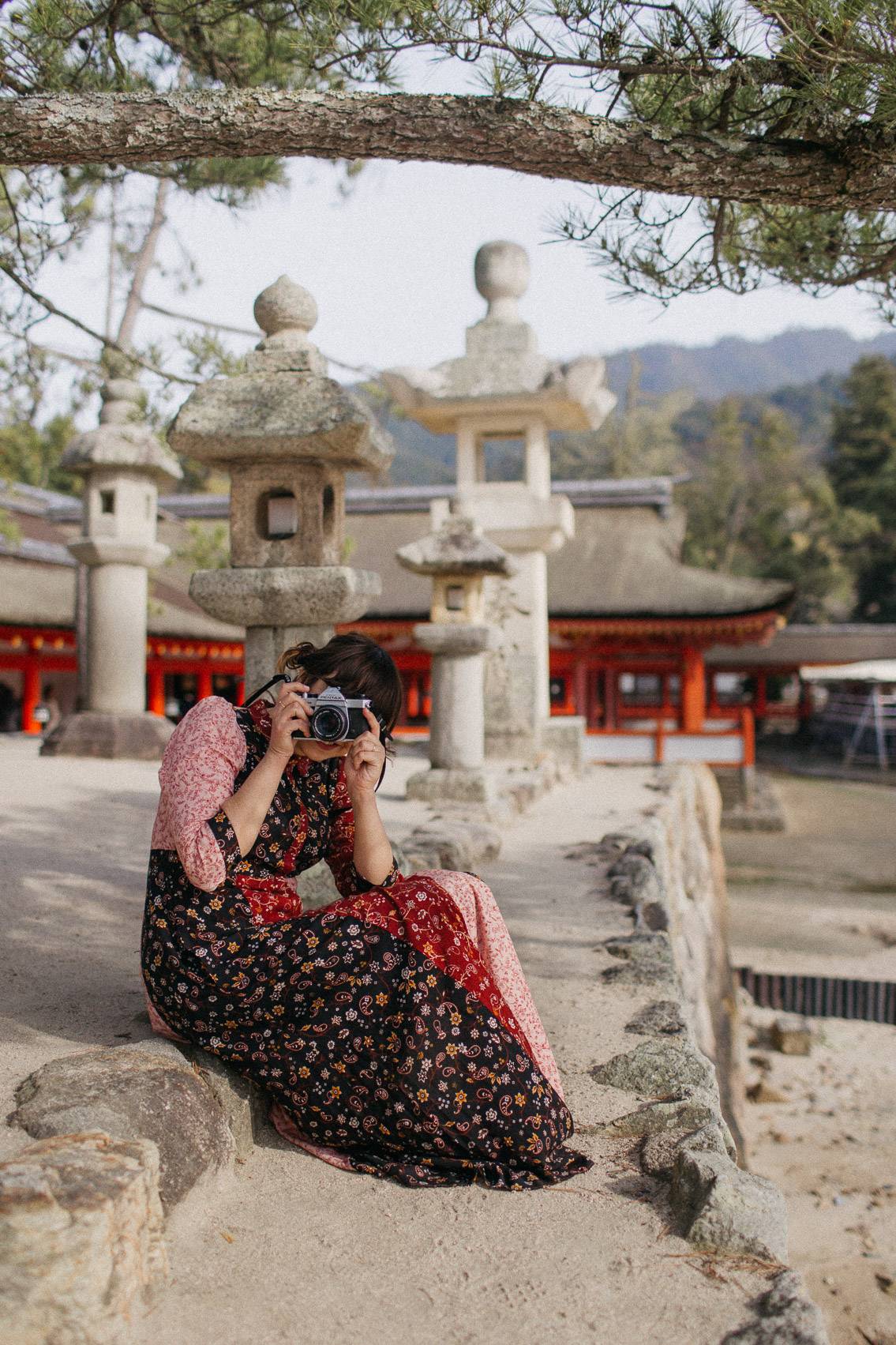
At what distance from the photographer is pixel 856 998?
798 centimetres

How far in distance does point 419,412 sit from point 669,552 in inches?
315

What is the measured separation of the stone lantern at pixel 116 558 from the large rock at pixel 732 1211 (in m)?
6.87

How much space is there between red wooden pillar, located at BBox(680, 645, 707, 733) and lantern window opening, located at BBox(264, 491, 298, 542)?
11619 millimetres

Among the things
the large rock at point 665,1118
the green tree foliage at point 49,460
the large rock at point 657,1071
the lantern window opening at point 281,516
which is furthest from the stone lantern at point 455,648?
the green tree foliage at point 49,460

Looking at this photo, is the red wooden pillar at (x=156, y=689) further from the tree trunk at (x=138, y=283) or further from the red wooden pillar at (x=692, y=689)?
the red wooden pillar at (x=692, y=689)

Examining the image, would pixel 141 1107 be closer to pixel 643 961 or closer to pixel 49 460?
pixel 643 961

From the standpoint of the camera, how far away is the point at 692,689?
50.1ft

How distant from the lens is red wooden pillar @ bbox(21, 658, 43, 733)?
12367mm

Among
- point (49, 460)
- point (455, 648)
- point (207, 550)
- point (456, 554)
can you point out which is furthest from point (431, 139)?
point (49, 460)

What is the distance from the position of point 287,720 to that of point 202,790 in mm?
229

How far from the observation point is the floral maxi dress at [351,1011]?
2014 mm

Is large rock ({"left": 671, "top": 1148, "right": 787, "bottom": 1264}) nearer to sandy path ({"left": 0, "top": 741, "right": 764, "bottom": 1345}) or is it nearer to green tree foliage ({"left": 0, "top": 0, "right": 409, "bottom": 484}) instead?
sandy path ({"left": 0, "top": 741, "right": 764, "bottom": 1345})

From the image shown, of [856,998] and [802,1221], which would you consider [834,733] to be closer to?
[856,998]

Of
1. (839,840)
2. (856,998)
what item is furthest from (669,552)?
(856,998)
